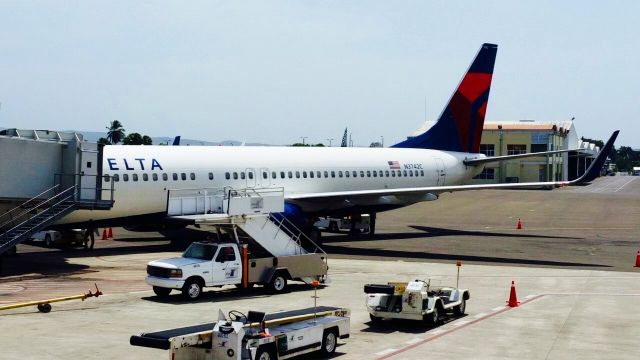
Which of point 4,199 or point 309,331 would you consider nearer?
point 309,331

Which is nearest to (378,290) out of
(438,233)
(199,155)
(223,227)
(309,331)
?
(309,331)

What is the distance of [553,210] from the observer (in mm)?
81562

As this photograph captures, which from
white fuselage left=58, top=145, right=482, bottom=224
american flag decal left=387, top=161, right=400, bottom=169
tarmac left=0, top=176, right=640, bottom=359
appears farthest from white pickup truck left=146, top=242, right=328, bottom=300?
american flag decal left=387, top=161, right=400, bottom=169

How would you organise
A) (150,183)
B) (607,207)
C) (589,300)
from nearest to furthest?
(589,300)
(150,183)
(607,207)

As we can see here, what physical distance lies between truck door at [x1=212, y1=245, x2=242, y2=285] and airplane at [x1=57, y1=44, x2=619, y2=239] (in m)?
11.3

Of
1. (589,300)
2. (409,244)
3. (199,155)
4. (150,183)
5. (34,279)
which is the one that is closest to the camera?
(589,300)

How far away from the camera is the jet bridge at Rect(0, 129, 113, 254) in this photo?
35.3 metres

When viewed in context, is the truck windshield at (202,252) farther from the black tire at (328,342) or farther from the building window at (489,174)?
the building window at (489,174)

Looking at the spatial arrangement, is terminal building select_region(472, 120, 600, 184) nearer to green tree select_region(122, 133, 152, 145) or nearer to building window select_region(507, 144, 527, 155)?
building window select_region(507, 144, 527, 155)

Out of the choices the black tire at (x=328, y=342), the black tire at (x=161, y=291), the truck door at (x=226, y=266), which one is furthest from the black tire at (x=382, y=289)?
the black tire at (x=161, y=291)

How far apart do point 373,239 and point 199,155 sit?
13.1 m

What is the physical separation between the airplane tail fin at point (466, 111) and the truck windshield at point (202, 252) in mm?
30914

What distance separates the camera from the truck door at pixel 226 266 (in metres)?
29.6

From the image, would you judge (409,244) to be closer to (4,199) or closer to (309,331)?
(4,199)
